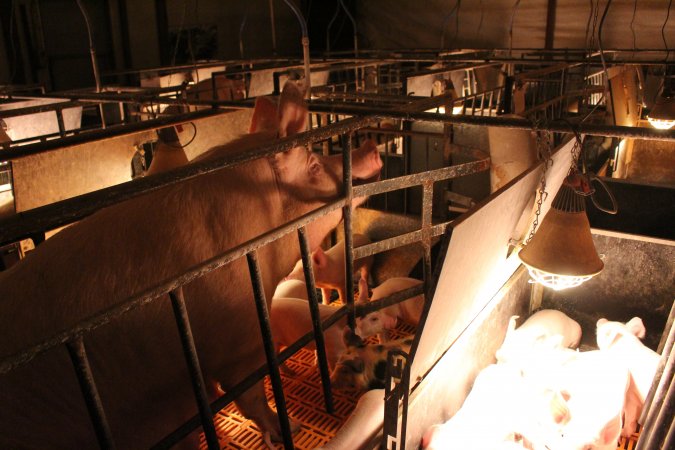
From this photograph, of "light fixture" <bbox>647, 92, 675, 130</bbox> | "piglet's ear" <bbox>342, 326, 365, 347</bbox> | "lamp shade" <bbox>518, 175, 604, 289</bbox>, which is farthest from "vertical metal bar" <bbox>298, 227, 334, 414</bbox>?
"light fixture" <bbox>647, 92, 675, 130</bbox>

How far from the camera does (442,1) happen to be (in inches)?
384

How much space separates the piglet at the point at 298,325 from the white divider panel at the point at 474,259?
78cm

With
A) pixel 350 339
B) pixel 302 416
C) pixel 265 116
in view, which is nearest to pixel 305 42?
pixel 265 116

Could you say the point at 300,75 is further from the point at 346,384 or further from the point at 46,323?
the point at 46,323

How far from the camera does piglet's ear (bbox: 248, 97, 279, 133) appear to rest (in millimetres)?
2229

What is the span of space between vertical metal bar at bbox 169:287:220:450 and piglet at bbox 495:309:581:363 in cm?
149

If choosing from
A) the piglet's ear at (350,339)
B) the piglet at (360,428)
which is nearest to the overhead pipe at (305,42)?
the piglet's ear at (350,339)

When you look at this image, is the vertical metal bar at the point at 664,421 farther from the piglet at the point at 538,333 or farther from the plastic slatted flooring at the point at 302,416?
the plastic slatted flooring at the point at 302,416

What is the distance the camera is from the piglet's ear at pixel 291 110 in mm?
1950

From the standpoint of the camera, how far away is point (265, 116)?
2248mm

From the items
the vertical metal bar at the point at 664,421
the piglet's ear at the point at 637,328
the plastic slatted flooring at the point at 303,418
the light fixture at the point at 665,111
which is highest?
the light fixture at the point at 665,111

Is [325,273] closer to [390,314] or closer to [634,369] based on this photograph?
[390,314]

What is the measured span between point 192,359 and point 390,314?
182 cm

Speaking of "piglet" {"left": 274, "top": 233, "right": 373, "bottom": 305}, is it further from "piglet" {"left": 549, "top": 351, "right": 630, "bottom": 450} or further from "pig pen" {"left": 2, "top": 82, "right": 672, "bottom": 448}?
"piglet" {"left": 549, "top": 351, "right": 630, "bottom": 450}
